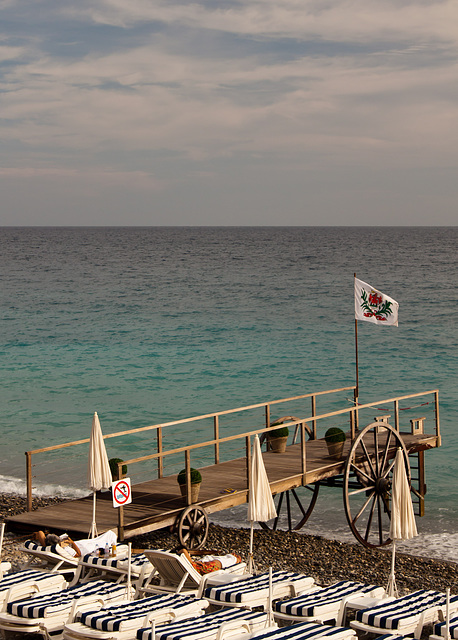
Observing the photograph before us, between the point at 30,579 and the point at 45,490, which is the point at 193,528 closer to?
the point at 30,579

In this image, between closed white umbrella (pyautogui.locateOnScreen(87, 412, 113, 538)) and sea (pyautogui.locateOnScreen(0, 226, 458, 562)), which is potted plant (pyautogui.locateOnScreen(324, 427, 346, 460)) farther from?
closed white umbrella (pyautogui.locateOnScreen(87, 412, 113, 538))

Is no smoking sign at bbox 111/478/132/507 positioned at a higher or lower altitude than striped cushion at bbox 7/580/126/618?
higher

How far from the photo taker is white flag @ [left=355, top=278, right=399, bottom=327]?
1631 cm

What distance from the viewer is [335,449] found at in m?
13.9

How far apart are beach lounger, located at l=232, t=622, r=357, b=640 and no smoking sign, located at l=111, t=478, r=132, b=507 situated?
10.9 ft

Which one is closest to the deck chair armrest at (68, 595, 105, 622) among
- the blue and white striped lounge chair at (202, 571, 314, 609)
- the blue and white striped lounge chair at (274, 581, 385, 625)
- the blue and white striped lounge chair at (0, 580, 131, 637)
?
the blue and white striped lounge chair at (0, 580, 131, 637)

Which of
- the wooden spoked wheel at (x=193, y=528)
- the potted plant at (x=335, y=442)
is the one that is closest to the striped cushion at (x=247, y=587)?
the wooden spoked wheel at (x=193, y=528)

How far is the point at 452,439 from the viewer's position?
22766mm

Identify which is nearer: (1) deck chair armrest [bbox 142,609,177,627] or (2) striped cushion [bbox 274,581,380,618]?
(1) deck chair armrest [bbox 142,609,177,627]

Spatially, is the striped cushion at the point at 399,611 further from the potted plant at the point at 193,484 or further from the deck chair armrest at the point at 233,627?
the potted plant at the point at 193,484

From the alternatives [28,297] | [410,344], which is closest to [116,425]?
[410,344]

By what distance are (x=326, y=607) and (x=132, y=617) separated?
76.8 inches

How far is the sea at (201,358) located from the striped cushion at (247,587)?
6064 millimetres

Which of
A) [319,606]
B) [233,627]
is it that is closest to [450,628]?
[319,606]
